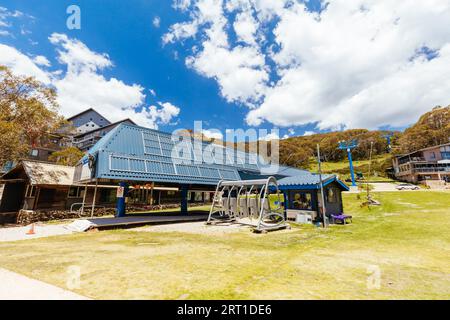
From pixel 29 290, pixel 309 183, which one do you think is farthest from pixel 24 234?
pixel 309 183

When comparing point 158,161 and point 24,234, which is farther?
point 158,161

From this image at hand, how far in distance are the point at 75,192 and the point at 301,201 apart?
972 inches

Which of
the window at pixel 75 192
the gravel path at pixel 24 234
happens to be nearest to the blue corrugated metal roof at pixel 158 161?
the gravel path at pixel 24 234

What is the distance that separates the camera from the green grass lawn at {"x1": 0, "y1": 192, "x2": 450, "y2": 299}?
4164 mm

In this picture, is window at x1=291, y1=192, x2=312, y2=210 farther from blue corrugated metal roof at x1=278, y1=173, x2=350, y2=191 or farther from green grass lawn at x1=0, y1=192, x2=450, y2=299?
green grass lawn at x1=0, y1=192, x2=450, y2=299

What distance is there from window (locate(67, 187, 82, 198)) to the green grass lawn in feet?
57.4

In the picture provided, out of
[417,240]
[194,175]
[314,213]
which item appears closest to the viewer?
[417,240]

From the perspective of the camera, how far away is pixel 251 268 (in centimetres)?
569

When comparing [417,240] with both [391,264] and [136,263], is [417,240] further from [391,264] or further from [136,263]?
[136,263]

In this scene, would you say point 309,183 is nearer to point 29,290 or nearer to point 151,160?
point 151,160

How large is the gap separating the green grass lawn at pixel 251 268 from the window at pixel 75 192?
17.5m
